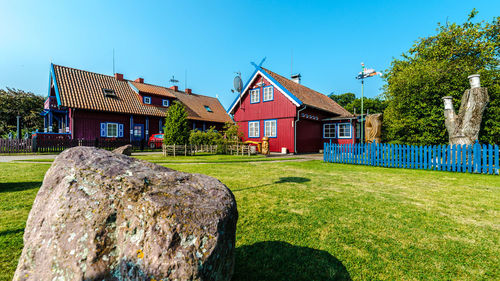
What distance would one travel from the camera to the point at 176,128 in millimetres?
15453

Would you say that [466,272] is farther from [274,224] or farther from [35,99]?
→ [35,99]

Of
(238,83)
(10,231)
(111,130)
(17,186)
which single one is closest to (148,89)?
(111,130)

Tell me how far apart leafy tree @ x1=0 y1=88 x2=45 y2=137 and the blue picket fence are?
3842 centimetres

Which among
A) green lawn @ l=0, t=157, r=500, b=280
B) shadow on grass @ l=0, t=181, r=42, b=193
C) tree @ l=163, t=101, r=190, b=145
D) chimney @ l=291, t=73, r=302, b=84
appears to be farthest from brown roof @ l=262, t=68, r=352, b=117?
shadow on grass @ l=0, t=181, r=42, b=193

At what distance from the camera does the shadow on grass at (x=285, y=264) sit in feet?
7.27

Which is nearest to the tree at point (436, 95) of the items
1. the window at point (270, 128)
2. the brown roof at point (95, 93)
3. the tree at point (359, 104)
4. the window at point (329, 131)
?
the window at point (329, 131)

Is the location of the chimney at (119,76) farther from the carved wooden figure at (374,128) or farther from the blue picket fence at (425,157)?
the carved wooden figure at (374,128)

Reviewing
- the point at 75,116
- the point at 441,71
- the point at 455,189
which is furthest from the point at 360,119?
the point at 75,116

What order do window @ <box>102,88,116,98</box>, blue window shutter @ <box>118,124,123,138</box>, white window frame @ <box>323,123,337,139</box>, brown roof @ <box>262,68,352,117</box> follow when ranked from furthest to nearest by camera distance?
window @ <box>102,88,116,98</box>, blue window shutter @ <box>118,124,123,138</box>, white window frame @ <box>323,123,337,139</box>, brown roof @ <box>262,68,352,117</box>

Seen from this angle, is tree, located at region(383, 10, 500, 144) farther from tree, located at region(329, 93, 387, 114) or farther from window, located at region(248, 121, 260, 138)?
tree, located at region(329, 93, 387, 114)

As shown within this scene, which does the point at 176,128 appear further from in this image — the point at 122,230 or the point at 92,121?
the point at 122,230

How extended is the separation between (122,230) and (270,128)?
1838 centimetres

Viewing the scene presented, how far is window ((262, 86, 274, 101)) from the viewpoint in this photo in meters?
19.1

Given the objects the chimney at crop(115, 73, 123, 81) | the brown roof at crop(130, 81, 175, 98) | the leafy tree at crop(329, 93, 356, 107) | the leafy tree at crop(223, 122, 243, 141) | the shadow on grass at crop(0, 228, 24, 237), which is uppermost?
the leafy tree at crop(329, 93, 356, 107)
